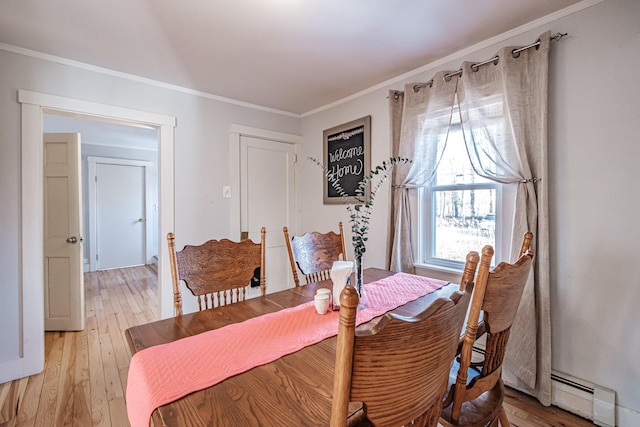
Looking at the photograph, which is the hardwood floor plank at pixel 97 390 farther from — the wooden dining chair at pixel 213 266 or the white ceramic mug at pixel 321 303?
the white ceramic mug at pixel 321 303

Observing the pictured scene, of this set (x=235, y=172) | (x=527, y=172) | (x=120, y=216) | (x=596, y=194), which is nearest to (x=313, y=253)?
(x=527, y=172)

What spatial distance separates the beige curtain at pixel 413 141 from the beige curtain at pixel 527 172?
13.7 inches

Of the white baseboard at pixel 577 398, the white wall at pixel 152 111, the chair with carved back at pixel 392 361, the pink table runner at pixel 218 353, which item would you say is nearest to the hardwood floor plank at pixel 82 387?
the white wall at pixel 152 111

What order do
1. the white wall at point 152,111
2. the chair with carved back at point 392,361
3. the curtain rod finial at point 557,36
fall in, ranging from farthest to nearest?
the white wall at point 152,111 < the curtain rod finial at point 557,36 < the chair with carved back at point 392,361

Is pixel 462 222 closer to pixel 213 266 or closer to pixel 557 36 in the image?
pixel 557 36

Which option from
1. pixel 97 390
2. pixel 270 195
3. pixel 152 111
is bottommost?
pixel 97 390

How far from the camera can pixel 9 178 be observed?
6.70 ft

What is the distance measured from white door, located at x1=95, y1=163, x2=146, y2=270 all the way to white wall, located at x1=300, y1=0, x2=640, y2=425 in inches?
240

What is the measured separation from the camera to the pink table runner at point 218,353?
776 millimetres

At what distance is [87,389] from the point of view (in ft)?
6.50

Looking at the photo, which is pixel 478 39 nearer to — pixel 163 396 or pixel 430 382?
pixel 430 382

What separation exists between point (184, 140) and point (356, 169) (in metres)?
1.69

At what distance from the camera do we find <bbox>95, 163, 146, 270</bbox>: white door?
5.21m

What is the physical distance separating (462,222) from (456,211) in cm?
10
